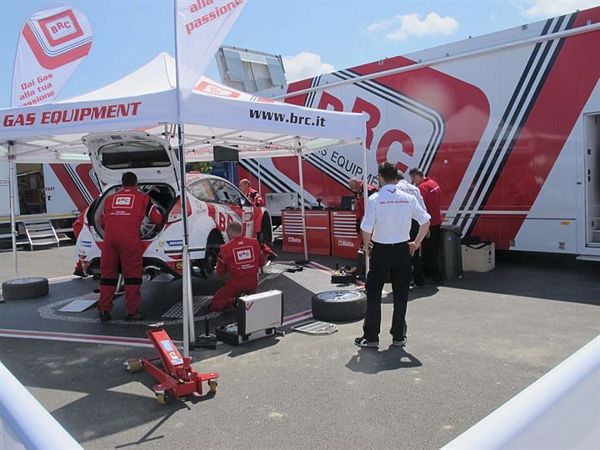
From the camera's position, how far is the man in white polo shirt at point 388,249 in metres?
5.02

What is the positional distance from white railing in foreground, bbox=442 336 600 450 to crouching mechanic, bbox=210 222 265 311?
4.94 metres

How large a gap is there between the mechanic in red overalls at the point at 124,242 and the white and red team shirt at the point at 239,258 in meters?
1.00

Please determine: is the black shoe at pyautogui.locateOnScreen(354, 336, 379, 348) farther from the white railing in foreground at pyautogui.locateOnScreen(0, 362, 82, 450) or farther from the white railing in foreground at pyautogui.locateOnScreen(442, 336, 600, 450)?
the white railing in foreground at pyautogui.locateOnScreen(0, 362, 82, 450)

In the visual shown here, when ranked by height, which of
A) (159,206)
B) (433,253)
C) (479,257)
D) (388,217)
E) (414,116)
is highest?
(414,116)

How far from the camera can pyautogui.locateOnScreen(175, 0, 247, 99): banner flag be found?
464 cm

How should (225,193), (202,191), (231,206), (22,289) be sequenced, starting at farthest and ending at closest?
1. (225,193)
2. (231,206)
3. (202,191)
4. (22,289)

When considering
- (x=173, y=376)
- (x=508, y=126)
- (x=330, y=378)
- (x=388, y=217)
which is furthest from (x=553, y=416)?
(x=508, y=126)

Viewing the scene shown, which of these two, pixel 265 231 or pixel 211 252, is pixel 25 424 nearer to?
pixel 211 252

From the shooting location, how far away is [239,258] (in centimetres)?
627

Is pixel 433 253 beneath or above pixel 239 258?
beneath

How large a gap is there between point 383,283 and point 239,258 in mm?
1982

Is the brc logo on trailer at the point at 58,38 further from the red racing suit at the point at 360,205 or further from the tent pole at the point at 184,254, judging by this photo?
the tent pole at the point at 184,254

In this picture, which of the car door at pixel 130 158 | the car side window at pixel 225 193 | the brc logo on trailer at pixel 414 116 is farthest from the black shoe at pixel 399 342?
the brc logo on trailer at pixel 414 116

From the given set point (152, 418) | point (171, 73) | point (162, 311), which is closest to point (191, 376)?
point (152, 418)
